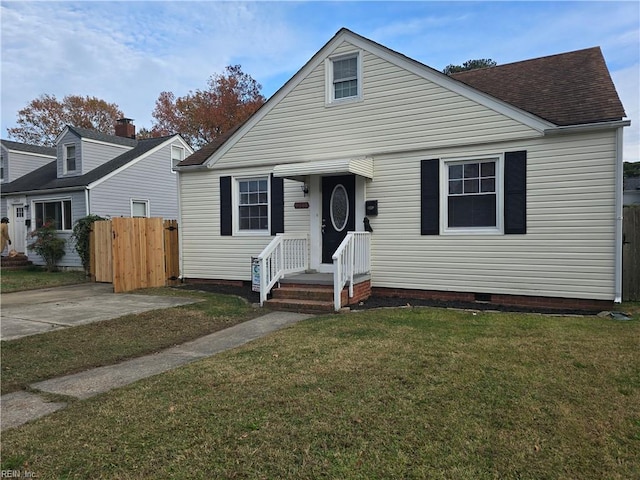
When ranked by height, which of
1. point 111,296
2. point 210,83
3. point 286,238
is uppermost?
point 210,83

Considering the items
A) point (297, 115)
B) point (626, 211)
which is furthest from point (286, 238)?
point (626, 211)

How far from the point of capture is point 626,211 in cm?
851

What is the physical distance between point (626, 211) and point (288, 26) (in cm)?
864

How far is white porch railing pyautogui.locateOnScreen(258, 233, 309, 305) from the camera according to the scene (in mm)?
8383

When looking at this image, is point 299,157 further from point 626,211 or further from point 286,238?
point 626,211

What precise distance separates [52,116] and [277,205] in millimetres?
31178

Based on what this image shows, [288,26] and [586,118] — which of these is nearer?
[586,118]

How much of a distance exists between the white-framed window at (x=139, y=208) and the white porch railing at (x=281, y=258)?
465 inches

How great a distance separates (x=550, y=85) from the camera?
8.91 m

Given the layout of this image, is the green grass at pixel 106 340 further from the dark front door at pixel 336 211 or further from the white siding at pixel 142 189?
the white siding at pixel 142 189

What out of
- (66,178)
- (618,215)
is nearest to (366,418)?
(618,215)

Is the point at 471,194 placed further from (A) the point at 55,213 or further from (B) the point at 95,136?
(B) the point at 95,136

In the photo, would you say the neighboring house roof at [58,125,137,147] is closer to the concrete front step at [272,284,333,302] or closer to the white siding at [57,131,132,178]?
the white siding at [57,131,132,178]

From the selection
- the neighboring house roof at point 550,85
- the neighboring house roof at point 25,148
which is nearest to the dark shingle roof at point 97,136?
the neighboring house roof at point 25,148
